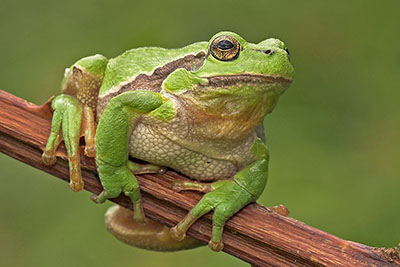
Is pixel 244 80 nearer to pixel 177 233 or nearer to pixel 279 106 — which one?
pixel 177 233

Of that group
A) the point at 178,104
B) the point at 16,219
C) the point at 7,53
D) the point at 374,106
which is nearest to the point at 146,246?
the point at 178,104

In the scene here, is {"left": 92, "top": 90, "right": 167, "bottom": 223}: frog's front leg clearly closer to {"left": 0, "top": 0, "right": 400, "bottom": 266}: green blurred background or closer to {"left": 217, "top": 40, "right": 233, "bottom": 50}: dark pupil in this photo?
{"left": 217, "top": 40, "right": 233, "bottom": 50}: dark pupil

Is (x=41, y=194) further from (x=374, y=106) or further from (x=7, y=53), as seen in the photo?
(x=374, y=106)

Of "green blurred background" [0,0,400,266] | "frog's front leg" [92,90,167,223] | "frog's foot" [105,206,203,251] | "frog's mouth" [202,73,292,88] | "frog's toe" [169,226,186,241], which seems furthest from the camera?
"green blurred background" [0,0,400,266]

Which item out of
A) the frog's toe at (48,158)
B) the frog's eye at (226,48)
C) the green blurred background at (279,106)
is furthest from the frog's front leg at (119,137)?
the green blurred background at (279,106)

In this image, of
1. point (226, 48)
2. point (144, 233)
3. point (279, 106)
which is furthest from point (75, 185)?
point (279, 106)

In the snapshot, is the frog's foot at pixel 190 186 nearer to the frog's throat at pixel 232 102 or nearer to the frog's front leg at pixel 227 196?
the frog's front leg at pixel 227 196

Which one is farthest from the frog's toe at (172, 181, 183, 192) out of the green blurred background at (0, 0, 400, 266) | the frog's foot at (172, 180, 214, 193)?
the green blurred background at (0, 0, 400, 266)
